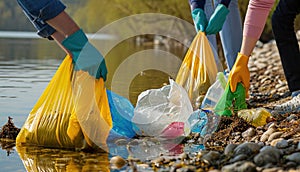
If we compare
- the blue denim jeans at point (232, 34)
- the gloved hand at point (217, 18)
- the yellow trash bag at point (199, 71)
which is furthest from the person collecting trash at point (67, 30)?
the blue denim jeans at point (232, 34)

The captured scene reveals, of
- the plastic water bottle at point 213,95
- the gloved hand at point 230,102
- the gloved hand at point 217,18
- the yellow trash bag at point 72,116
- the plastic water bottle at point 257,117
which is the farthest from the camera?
the gloved hand at point 217,18

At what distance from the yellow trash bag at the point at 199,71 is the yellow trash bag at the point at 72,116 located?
1047 mm

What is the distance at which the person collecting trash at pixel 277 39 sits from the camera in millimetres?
3802

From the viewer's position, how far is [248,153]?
2740 millimetres

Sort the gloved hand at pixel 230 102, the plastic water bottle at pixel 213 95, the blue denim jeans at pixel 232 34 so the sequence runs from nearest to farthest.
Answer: the gloved hand at pixel 230 102, the plastic water bottle at pixel 213 95, the blue denim jeans at pixel 232 34

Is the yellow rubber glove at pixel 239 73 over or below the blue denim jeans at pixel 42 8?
below

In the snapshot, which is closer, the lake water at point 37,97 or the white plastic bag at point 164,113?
the lake water at point 37,97

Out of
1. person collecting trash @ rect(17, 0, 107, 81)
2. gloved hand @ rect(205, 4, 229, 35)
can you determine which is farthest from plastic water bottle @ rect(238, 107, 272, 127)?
person collecting trash @ rect(17, 0, 107, 81)

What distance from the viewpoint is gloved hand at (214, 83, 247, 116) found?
3754 mm

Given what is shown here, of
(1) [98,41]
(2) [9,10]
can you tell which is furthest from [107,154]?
(2) [9,10]

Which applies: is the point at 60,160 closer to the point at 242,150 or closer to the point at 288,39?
the point at 242,150

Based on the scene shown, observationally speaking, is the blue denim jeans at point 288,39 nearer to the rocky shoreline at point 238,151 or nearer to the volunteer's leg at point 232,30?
the rocky shoreline at point 238,151

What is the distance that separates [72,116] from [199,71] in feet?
4.23

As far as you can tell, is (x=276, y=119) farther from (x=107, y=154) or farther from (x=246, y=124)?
(x=107, y=154)
